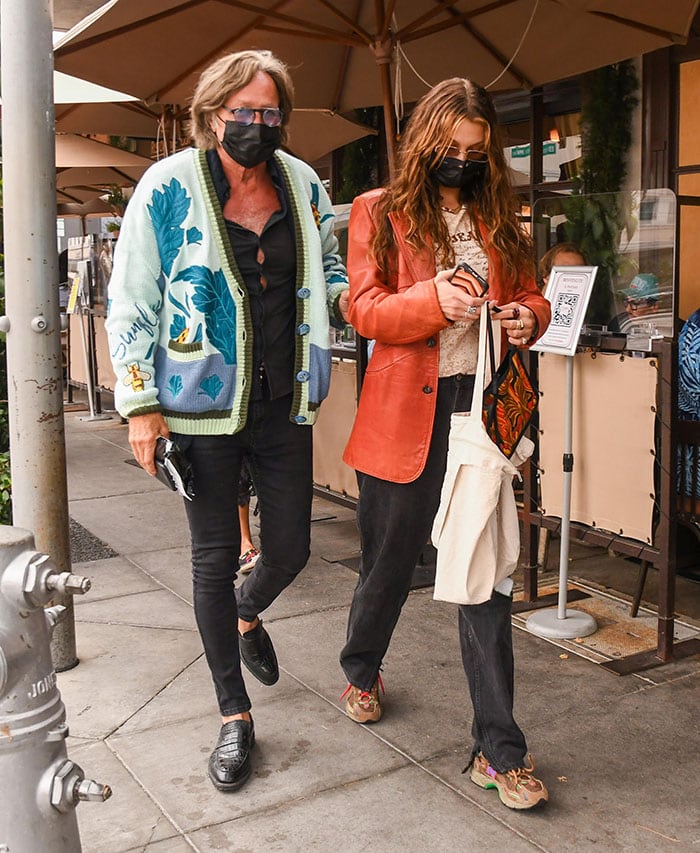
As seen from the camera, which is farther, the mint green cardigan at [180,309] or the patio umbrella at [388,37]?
the patio umbrella at [388,37]

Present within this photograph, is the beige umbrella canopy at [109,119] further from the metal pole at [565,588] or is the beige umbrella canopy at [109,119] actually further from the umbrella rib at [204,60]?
the metal pole at [565,588]

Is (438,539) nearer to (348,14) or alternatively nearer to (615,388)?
(615,388)

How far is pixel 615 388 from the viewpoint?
4258 millimetres

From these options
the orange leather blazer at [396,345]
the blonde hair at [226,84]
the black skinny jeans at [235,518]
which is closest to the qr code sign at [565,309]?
the orange leather blazer at [396,345]

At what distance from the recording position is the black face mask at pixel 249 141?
3.10 m

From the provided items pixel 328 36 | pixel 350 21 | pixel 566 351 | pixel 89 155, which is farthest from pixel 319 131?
pixel 89 155

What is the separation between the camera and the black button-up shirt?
3.19 metres

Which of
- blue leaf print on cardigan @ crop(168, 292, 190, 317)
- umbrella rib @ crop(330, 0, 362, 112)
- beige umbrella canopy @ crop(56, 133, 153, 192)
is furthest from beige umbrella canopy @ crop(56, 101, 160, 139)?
blue leaf print on cardigan @ crop(168, 292, 190, 317)

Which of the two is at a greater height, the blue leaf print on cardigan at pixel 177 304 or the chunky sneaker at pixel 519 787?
the blue leaf print on cardigan at pixel 177 304

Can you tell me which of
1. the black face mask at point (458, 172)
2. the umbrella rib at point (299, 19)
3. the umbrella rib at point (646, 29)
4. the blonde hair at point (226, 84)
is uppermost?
the umbrella rib at point (299, 19)

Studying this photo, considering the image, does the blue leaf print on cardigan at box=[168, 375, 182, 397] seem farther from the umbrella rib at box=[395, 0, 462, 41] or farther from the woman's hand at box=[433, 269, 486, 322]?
the umbrella rib at box=[395, 0, 462, 41]

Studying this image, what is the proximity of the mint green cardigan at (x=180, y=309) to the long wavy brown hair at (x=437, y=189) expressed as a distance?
480 mm

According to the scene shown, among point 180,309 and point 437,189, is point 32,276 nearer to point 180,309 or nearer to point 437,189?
point 180,309

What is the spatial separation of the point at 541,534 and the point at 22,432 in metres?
2.62
